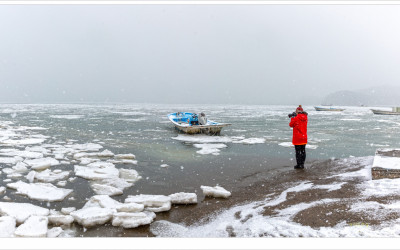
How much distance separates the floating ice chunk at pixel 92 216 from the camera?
13.7ft

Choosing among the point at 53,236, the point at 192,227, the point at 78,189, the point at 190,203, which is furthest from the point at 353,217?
the point at 78,189

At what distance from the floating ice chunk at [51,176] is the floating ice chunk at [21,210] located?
189 centimetres

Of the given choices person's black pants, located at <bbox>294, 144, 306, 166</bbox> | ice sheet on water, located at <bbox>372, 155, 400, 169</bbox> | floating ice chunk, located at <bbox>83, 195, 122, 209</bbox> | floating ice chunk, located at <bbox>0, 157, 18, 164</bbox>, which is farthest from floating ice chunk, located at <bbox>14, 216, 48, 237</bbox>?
person's black pants, located at <bbox>294, 144, 306, 166</bbox>

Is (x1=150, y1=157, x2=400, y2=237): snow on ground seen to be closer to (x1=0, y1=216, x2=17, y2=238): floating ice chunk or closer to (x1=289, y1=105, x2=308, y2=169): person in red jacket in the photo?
(x1=0, y1=216, x2=17, y2=238): floating ice chunk

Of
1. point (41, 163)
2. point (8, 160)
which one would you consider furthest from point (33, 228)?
point (8, 160)

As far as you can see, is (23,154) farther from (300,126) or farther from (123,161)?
(300,126)

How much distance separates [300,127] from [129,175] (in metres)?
4.86

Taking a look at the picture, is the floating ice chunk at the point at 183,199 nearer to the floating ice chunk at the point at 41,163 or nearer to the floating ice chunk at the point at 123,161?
the floating ice chunk at the point at 123,161

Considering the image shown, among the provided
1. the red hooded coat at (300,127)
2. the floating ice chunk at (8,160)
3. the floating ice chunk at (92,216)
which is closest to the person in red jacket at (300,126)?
the red hooded coat at (300,127)

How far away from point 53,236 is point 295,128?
6.24m

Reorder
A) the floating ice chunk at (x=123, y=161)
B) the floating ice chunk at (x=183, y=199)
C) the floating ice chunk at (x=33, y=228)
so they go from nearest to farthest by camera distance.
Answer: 1. the floating ice chunk at (x=33, y=228)
2. the floating ice chunk at (x=183, y=199)
3. the floating ice chunk at (x=123, y=161)

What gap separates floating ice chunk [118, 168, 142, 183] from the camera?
22.7ft

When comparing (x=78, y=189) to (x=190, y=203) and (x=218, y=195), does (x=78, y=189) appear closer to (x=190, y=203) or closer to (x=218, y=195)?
(x=190, y=203)

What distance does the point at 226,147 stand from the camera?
12023mm
